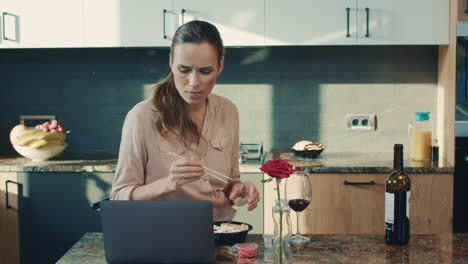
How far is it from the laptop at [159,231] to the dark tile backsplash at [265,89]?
236 centimetres

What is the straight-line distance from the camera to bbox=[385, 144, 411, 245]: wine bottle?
154 cm

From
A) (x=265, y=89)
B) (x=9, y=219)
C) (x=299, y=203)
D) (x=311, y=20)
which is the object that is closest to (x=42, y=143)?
(x=9, y=219)

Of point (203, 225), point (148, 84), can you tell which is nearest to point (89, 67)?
point (148, 84)

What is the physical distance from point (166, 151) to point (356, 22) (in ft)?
5.81

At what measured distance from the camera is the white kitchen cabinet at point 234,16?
3166 mm

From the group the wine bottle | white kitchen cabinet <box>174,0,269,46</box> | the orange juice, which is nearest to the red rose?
the wine bottle

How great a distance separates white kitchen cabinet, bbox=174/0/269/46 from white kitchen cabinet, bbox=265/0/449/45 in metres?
0.05

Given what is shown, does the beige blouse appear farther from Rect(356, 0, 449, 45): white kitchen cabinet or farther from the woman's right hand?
Rect(356, 0, 449, 45): white kitchen cabinet

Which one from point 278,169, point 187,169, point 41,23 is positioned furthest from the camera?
point 41,23

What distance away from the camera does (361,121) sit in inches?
141

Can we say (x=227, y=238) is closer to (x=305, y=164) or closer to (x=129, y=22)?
(x=305, y=164)

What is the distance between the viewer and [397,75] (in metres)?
3.55

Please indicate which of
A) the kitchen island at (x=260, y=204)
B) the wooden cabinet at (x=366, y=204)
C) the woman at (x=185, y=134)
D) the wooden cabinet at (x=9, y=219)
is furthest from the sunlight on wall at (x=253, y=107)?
the woman at (x=185, y=134)

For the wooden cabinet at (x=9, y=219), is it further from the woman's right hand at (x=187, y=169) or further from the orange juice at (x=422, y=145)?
the orange juice at (x=422, y=145)
